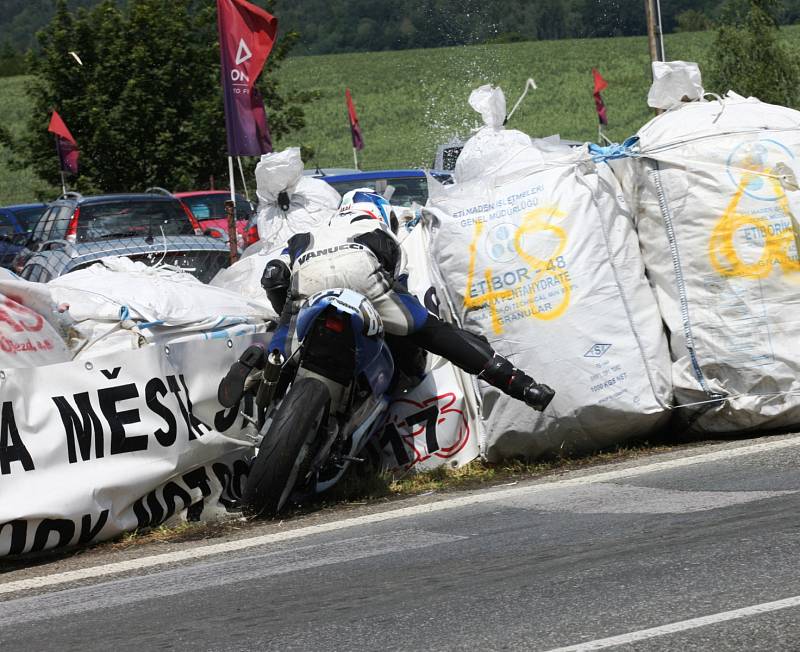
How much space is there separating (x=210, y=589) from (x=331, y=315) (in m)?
1.60

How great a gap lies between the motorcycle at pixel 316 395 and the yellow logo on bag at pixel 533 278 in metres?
0.74

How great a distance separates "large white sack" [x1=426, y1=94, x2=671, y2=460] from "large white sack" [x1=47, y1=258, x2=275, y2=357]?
1.16 meters

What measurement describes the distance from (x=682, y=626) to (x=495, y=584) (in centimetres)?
82

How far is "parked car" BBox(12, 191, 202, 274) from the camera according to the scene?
47.2 ft

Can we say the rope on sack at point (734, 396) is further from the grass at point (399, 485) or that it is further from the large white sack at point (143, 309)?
the large white sack at point (143, 309)

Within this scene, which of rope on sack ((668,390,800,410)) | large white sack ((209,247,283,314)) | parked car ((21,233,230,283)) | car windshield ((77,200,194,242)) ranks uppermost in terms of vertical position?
car windshield ((77,200,194,242))

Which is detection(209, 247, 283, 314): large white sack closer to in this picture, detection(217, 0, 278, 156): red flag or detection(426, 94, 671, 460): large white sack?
detection(426, 94, 671, 460): large white sack

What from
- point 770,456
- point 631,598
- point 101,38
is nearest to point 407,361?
point 770,456

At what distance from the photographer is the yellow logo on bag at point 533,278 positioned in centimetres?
666

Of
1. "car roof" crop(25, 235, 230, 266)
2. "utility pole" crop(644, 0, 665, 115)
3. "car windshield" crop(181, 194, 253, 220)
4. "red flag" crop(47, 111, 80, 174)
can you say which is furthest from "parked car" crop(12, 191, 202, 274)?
"utility pole" crop(644, 0, 665, 115)

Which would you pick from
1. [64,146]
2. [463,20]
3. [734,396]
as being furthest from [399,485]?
[463,20]

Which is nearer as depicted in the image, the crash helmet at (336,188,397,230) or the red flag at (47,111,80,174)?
the crash helmet at (336,188,397,230)

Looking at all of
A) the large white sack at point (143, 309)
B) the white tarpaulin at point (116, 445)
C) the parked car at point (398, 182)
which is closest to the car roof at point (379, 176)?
the parked car at point (398, 182)

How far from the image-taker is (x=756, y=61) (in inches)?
1713
